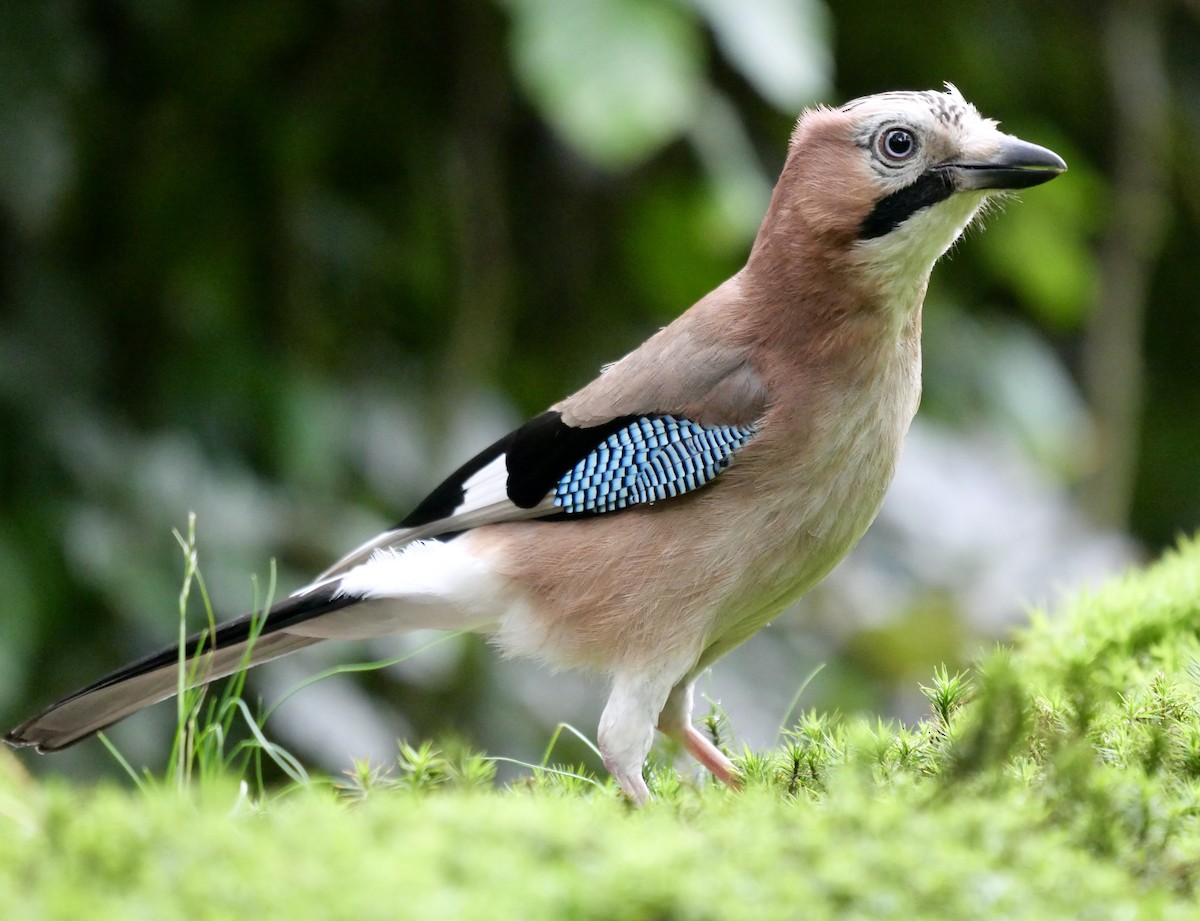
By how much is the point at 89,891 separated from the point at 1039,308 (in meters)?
6.01

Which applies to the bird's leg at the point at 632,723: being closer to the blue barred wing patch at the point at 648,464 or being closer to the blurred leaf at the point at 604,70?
the blue barred wing patch at the point at 648,464

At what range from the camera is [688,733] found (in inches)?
140

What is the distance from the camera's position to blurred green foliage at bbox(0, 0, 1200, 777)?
468 cm

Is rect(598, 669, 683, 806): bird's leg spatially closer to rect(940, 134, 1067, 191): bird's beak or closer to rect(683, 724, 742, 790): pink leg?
rect(683, 724, 742, 790): pink leg

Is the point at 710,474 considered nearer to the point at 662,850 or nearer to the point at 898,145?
the point at 898,145

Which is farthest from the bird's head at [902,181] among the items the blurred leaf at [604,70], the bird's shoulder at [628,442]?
the blurred leaf at [604,70]

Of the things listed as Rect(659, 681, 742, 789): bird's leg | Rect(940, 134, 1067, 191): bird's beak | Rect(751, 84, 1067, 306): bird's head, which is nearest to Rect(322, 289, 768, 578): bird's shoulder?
Rect(751, 84, 1067, 306): bird's head


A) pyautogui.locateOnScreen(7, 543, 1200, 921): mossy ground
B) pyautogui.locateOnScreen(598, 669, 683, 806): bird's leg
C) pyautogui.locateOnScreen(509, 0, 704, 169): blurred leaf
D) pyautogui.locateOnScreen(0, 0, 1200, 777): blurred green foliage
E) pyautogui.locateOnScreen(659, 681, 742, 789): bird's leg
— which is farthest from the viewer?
pyautogui.locateOnScreen(0, 0, 1200, 777): blurred green foliage

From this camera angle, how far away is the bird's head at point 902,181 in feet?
11.1

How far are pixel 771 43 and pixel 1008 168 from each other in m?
1.43

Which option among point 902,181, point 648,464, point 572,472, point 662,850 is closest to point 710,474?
point 648,464

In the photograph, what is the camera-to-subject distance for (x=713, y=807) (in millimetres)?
2369

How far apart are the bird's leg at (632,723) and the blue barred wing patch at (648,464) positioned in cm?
45

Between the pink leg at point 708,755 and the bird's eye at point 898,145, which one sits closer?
the pink leg at point 708,755
